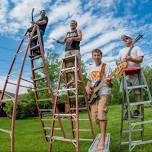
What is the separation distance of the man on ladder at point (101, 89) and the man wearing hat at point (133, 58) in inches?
27.8

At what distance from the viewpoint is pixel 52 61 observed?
2073 inches

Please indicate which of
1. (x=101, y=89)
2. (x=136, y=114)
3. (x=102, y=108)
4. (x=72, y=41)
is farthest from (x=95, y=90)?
(x=72, y=41)

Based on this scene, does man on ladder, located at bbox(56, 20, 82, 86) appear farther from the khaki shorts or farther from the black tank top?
the khaki shorts

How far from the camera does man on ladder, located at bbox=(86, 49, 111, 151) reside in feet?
26.1

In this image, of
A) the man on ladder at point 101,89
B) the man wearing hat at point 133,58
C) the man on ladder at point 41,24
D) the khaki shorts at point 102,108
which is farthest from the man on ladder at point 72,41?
the khaki shorts at point 102,108

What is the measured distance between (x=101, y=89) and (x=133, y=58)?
1.23 metres

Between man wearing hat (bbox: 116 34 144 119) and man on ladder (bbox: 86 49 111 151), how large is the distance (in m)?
0.71

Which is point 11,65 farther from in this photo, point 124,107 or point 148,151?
point 148,151

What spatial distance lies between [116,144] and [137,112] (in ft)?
4.45

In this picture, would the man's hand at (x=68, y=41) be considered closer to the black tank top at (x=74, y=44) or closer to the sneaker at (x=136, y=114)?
the black tank top at (x=74, y=44)

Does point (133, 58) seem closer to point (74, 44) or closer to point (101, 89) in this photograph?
point (101, 89)

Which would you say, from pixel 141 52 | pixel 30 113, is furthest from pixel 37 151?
pixel 30 113

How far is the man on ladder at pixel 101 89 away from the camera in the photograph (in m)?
7.95

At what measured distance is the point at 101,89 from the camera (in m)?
8.09
